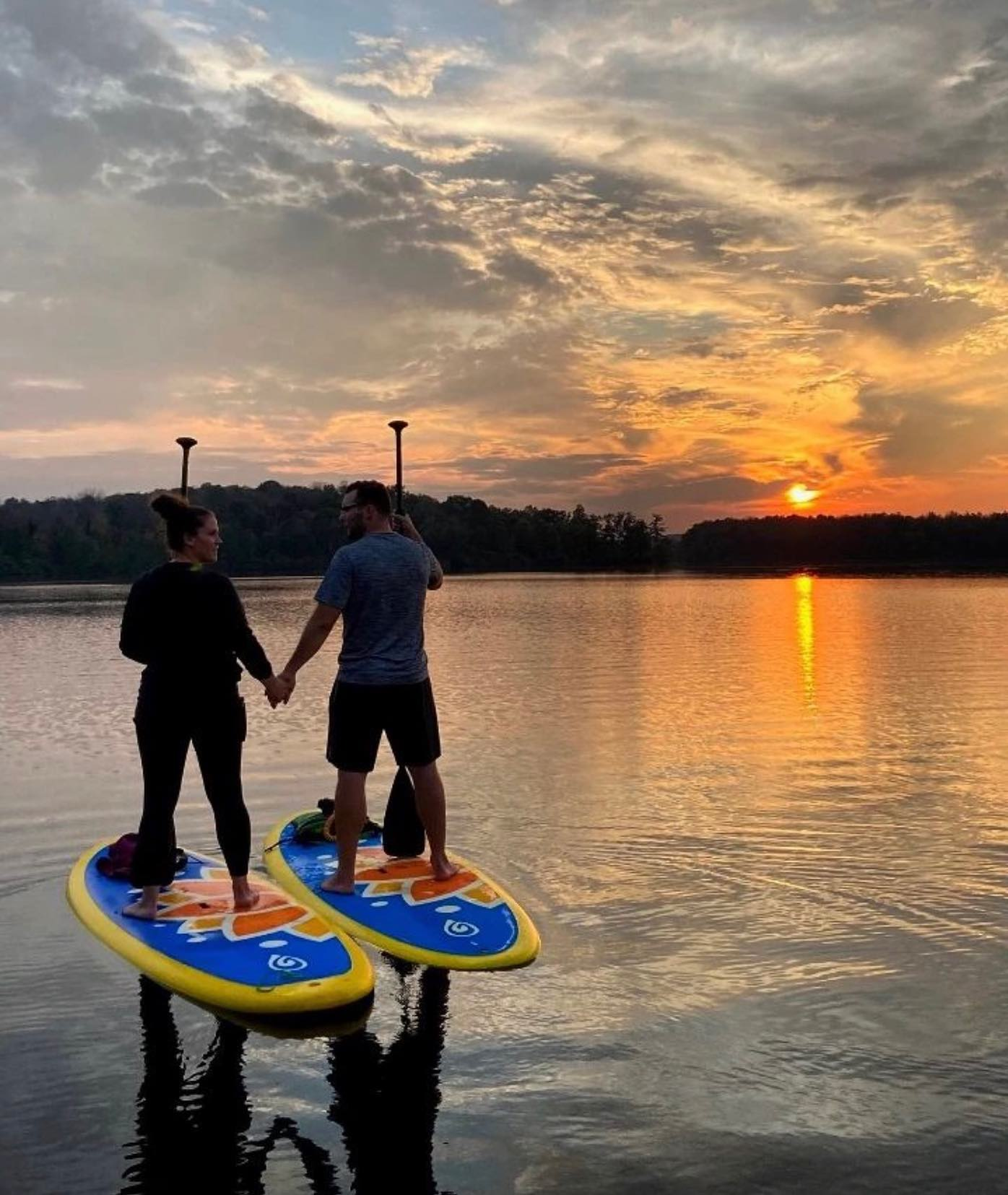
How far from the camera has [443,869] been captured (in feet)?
22.6

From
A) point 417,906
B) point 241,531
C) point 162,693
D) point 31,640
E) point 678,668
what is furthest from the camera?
point 241,531

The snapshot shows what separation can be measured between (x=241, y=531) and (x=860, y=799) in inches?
5206

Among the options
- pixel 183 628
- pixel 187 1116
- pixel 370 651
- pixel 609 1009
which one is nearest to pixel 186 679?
pixel 183 628

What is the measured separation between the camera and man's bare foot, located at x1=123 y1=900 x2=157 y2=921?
6.26m

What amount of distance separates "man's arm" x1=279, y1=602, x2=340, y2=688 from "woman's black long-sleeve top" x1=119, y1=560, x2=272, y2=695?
0.46m

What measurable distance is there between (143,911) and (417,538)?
2615mm

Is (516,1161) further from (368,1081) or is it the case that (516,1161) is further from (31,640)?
(31,640)

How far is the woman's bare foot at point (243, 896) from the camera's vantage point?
6.30 metres

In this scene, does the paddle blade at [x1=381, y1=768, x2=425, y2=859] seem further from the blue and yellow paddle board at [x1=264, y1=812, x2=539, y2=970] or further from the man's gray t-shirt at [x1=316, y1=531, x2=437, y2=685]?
the man's gray t-shirt at [x1=316, y1=531, x2=437, y2=685]

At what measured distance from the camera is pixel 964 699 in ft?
55.6

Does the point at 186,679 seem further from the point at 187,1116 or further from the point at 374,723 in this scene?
the point at 187,1116

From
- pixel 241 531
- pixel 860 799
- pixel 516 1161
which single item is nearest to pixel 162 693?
pixel 516 1161

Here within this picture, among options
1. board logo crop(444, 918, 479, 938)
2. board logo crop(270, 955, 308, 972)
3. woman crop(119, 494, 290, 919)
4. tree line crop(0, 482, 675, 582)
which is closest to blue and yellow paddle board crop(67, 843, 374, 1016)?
board logo crop(270, 955, 308, 972)

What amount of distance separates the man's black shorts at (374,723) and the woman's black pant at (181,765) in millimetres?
579
